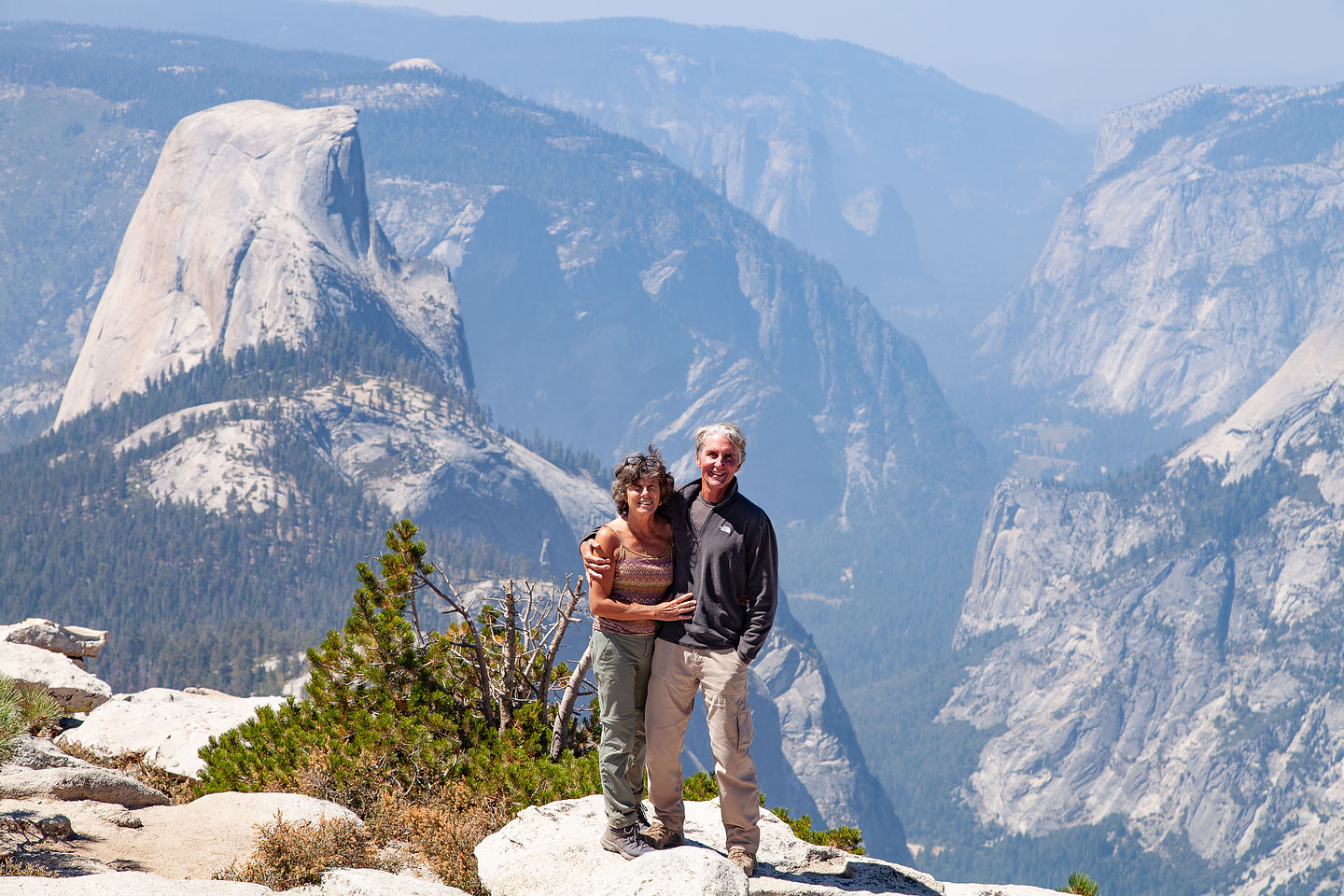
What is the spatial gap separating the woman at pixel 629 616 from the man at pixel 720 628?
222 millimetres

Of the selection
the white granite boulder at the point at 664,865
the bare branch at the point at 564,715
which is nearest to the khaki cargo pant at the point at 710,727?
the white granite boulder at the point at 664,865

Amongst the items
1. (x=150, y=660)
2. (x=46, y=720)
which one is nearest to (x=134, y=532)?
(x=150, y=660)

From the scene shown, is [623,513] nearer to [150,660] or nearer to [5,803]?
[5,803]

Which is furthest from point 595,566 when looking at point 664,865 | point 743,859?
point 743,859

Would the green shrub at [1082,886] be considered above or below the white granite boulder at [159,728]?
above

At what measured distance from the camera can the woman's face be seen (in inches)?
649

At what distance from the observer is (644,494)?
54.2 feet

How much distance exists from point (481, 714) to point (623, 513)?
977cm

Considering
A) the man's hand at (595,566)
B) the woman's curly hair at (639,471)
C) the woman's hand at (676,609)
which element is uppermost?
the woman's curly hair at (639,471)

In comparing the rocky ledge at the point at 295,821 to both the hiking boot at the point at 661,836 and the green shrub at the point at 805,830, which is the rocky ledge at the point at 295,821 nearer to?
the hiking boot at the point at 661,836

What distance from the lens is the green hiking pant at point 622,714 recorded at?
17.1 m

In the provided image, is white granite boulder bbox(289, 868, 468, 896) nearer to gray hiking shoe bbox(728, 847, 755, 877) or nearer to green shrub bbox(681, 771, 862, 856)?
gray hiking shoe bbox(728, 847, 755, 877)

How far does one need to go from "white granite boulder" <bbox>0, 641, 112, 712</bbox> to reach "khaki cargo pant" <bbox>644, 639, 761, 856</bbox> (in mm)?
23194

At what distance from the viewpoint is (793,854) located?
18516 millimetres
